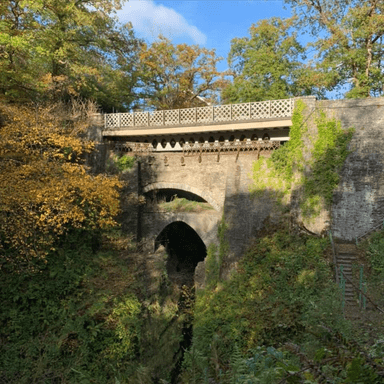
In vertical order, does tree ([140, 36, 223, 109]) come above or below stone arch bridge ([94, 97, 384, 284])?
above

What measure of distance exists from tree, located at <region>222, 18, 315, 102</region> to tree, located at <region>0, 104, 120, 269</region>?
444 inches

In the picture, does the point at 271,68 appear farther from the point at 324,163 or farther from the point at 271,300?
the point at 271,300

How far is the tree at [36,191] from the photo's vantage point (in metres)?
11.4

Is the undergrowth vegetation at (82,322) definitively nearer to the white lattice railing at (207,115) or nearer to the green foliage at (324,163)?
the white lattice railing at (207,115)

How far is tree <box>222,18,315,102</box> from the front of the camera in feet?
67.4

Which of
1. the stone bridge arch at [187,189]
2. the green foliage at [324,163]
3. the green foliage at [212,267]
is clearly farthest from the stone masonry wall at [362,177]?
the stone bridge arch at [187,189]

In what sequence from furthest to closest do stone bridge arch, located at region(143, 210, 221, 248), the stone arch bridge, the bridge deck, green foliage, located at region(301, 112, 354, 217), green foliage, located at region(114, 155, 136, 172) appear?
green foliage, located at region(114, 155, 136, 172) < stone bridge arch, located at region(143, 210, 221, 248) < the bridge deck < green foliage, located at region(301, 112, 354, 217) < the stone arch bridge

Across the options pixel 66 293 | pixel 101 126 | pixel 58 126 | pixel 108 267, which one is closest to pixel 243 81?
pixel 101 126

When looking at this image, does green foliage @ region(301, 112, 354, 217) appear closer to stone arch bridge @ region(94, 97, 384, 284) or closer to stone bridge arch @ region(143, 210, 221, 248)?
stone arch bridge @ region(94, 97, 384, 284)

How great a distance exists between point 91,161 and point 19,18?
300 inches

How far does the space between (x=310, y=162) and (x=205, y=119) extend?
5411mm

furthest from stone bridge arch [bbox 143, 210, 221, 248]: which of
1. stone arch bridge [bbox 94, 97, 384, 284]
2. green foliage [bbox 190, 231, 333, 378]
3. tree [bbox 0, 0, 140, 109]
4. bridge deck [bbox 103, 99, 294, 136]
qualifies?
tree [bbox 0, 0, 140, 109]

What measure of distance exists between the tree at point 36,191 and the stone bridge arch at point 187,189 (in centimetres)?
437

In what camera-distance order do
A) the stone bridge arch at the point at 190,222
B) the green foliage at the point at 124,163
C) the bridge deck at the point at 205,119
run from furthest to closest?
the green foliage at the point at 124,163 < the stone bridge arch at the point at 190,222 < the bridge deck at the point at 205,119
